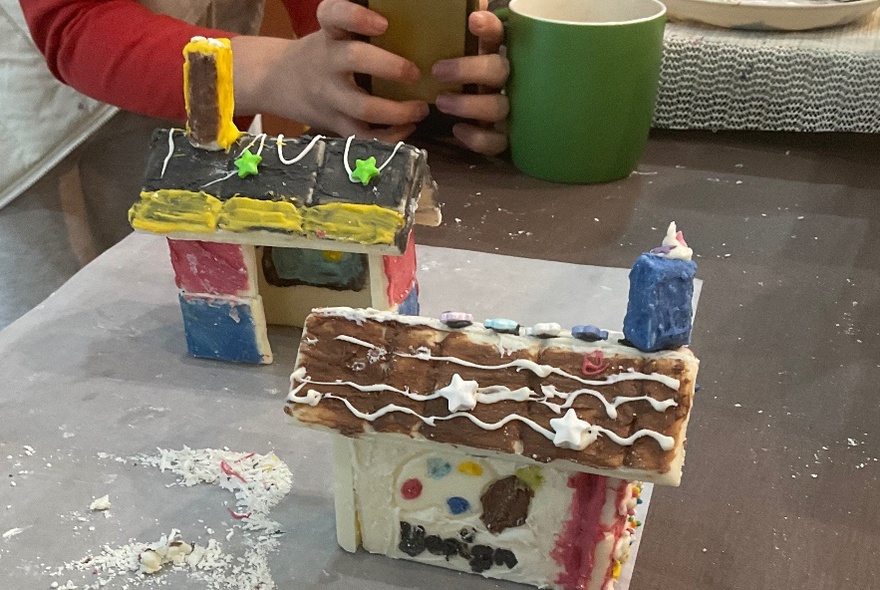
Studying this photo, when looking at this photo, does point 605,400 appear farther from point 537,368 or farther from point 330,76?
point 330,76

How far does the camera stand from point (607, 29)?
0.97 m

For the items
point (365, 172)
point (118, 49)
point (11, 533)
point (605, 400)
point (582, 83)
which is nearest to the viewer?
point (605, 400)

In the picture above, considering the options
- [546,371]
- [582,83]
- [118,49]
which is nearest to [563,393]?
[546,371]

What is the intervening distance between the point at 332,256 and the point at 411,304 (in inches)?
3.6

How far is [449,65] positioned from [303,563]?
2.07ft

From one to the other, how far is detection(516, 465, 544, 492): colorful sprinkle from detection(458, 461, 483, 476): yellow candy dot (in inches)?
1.0

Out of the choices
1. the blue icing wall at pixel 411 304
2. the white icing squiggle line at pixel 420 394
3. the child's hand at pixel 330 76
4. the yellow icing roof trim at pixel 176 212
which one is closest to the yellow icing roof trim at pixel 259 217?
the yellow icing roof trim at pixel 176 212

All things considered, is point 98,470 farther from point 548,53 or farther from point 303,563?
point 548,53

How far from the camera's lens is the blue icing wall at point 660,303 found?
21.0 inches

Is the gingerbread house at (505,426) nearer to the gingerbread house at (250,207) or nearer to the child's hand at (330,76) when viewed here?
the gingerbread house at (250,207)

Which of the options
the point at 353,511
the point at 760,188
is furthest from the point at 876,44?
the point at 353,511

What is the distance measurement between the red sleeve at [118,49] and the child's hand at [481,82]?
0.32m

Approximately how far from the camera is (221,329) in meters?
0.84

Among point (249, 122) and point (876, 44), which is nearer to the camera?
point (876, 44)
